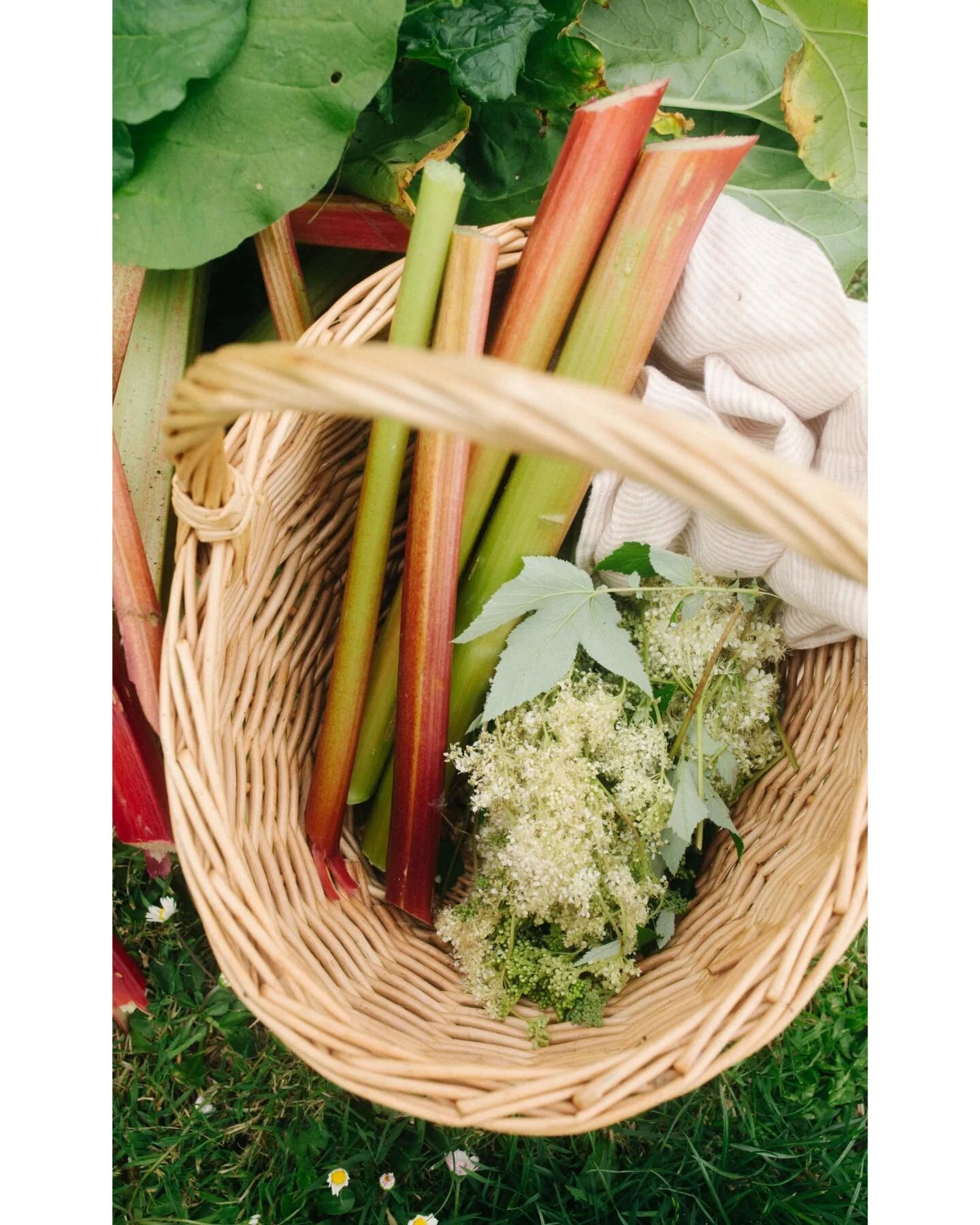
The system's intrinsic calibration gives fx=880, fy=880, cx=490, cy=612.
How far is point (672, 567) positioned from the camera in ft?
2.35

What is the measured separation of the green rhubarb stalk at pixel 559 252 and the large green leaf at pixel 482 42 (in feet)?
0.30

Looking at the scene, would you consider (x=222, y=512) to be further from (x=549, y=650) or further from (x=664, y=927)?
(x=664, y=927)

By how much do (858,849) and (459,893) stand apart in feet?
1.27

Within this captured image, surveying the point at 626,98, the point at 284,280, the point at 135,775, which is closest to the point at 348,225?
A: the point at 284,280

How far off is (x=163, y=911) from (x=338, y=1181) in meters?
0.30

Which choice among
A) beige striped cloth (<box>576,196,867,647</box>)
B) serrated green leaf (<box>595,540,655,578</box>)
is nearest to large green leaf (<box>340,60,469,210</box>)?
beige striped cloth (<box>576,196,867,647</box>)

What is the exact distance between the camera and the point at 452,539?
28.1 inches

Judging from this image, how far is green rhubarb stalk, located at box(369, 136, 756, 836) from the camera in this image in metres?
0.66

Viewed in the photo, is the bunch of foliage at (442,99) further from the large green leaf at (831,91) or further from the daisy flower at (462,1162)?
the daisy flower at (462,1162)

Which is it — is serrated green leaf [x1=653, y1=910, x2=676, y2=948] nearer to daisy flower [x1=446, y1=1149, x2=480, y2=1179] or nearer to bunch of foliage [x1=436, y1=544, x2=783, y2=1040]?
bunch of foliage [x1=436, y1=544, x2=783, y2=1040]

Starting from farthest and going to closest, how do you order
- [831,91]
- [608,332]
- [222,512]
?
[831,91] < [608,332] < [222,512]

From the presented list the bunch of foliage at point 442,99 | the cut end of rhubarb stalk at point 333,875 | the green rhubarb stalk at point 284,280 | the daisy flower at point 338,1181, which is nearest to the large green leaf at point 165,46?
the bunch of foliage at point 442,99

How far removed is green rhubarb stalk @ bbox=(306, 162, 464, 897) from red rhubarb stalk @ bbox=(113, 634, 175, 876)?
137mm

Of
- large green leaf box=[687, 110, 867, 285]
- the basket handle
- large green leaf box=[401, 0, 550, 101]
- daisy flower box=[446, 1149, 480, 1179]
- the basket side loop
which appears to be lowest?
daisy flower box=[446, 1149, 480, 1179]
